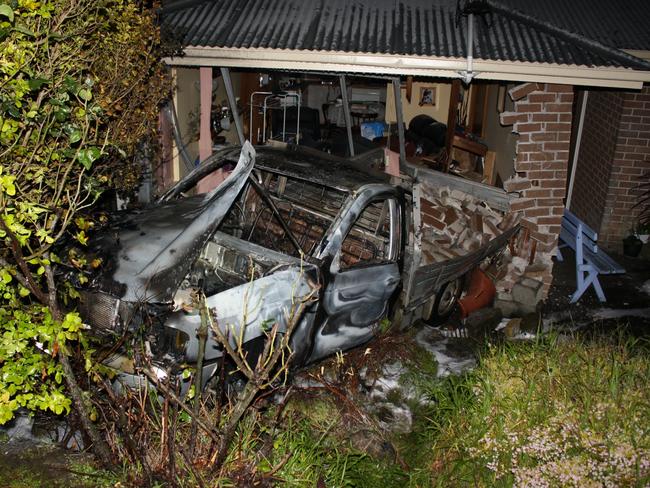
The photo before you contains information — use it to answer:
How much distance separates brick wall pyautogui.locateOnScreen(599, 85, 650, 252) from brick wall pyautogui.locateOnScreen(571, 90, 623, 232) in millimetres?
88

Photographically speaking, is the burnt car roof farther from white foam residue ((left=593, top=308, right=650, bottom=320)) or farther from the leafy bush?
white foam residue ((left=593, top=308, right=650, bottom=320))

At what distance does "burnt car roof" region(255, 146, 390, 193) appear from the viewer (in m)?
5.73

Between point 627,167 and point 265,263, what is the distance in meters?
6.77

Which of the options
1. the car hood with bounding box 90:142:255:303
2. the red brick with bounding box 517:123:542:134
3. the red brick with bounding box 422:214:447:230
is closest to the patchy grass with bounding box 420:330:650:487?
the car hood with bounding box 90:142:255:303

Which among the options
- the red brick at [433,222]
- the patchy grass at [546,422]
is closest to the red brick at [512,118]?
the red brick at [433,222]

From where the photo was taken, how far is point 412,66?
24.5 feet

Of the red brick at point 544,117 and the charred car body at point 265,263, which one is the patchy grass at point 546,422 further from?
the red brick at point 544,117

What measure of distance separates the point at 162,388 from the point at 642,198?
28.3 ft

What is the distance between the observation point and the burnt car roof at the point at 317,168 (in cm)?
573

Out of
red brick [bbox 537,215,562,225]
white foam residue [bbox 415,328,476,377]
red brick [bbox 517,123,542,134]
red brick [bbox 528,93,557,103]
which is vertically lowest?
white foam residue [bbox 415,328,476,377]

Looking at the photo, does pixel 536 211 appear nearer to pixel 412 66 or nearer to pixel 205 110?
pixel 412 66

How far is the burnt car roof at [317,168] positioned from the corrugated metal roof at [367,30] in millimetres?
1837

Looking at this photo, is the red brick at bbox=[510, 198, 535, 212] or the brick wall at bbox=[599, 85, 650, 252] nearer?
the red brick at bbox=[510, 198, 535, 212]

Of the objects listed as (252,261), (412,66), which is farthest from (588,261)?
(252,261)
